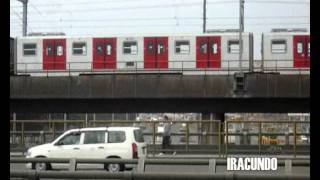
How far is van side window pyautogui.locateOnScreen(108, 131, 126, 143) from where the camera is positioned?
721 inches

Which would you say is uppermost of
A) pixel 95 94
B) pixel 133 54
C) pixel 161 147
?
pixel 133 54

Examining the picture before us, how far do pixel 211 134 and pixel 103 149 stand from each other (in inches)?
442

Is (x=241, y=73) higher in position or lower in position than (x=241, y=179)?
higher

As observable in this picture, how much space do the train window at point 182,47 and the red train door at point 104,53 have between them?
4.22 metres

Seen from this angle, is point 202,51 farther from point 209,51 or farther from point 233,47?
point 233,47

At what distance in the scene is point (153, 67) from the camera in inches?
1548

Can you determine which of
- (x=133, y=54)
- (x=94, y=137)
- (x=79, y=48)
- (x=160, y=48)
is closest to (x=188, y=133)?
(x=94, y=137)

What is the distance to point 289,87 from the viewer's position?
121 feet

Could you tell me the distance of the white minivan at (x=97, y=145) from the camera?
18.1 meters

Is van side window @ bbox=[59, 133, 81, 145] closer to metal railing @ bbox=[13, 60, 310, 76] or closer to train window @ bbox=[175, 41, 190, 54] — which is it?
train window @ bbox=[175, 41, 190, 54]

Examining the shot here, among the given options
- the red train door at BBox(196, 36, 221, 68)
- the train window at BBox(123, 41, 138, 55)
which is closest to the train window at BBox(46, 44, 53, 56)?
the train window at BBox(123, 41, 138, 55)
